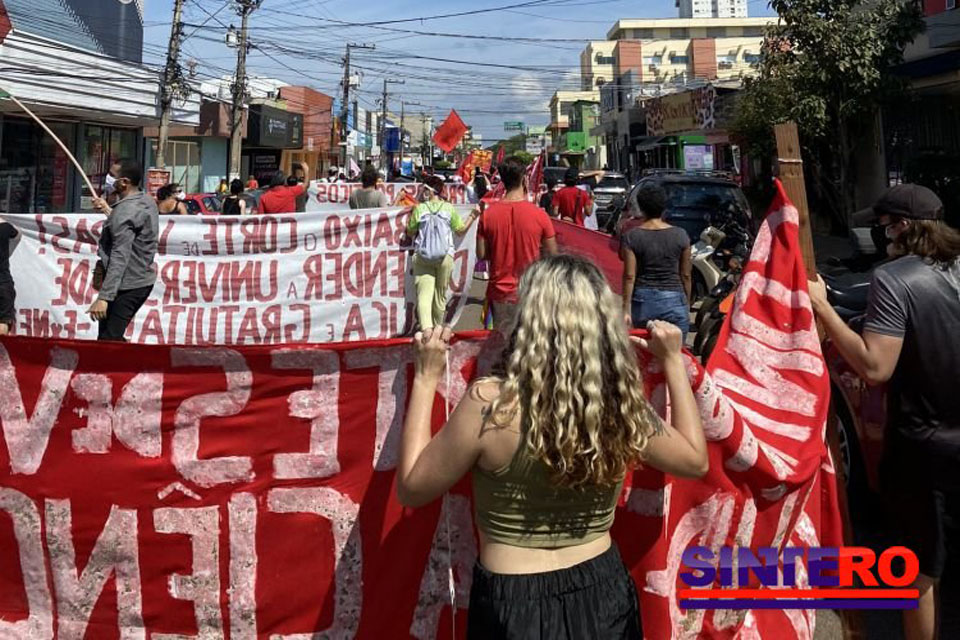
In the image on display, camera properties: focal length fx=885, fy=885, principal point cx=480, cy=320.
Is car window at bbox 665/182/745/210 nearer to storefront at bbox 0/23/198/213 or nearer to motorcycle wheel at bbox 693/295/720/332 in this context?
motorcycle wheel at bbox 693/295/720/332

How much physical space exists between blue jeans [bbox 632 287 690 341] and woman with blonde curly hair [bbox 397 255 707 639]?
382 centimetres

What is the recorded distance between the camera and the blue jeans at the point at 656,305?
6113 mm

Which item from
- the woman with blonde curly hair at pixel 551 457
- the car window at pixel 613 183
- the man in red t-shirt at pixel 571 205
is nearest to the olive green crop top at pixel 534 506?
the woman with blonde curly hair at pixel 551 457

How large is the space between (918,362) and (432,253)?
580 cm

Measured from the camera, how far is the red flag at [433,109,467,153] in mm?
20797

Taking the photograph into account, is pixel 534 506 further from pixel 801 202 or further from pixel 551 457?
pixel 801 202

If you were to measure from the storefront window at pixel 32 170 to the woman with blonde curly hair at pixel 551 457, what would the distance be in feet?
79.2

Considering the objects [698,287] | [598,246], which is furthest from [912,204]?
[698,287]

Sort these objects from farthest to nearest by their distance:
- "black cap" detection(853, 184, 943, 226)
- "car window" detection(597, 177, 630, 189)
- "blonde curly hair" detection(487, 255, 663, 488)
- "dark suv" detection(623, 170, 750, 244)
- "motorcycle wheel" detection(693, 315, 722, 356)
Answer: "car window" detection(597, 177, 630, 189), "dark suv" detection(623, 170, 750, 244), "motorcycle wheel" detection(693, 315, 722, 356), "black cap" detection(853, 184, 943, 226), "blonde curly hair" detection(487, 255, 663, 488)

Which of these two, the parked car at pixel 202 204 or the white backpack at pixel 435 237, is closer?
the white backpack at pixel 435 237

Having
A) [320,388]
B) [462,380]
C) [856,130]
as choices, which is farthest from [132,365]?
[856,130]

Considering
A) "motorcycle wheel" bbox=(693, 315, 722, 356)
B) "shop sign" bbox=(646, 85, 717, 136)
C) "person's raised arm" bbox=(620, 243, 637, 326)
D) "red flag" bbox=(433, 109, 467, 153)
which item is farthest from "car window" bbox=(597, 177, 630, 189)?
"person's raised arm" bbox=(620, 243, 637, 326)

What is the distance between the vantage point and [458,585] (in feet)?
10.4

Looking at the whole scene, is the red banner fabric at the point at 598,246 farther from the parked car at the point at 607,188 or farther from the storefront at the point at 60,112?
the parked car at the point at 607,188
